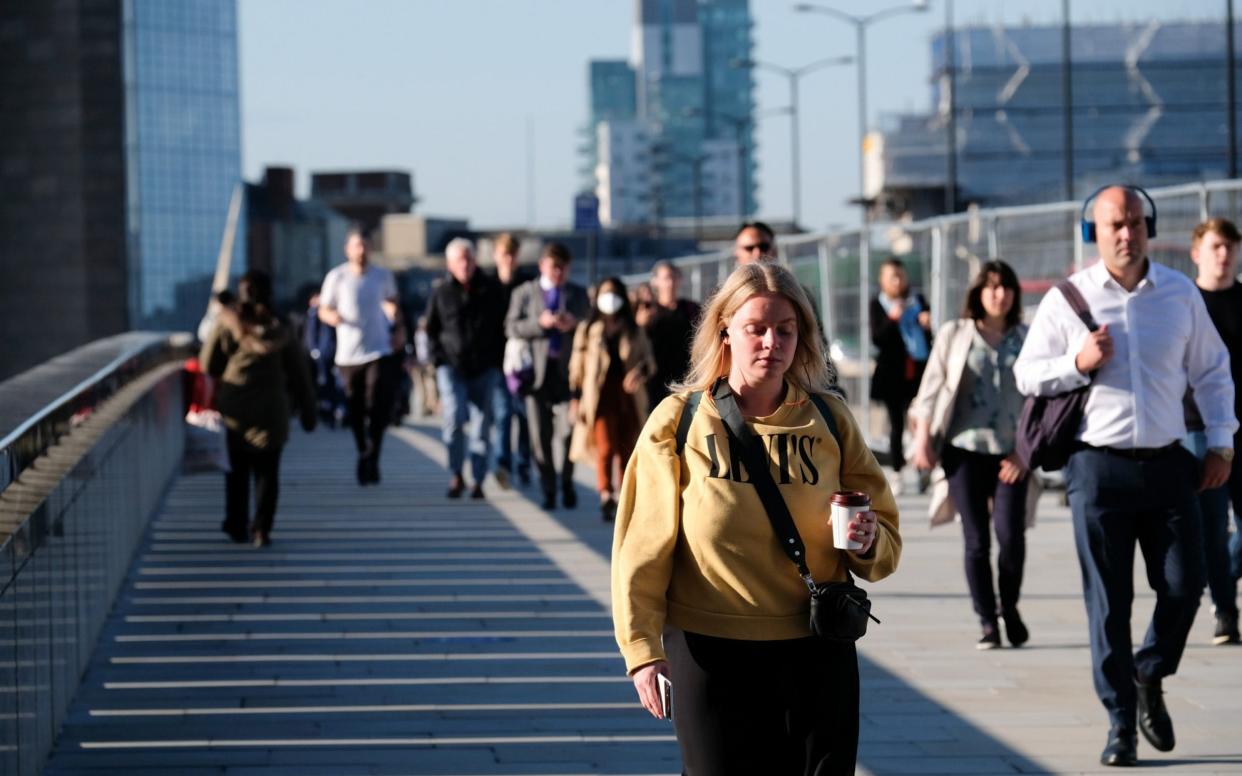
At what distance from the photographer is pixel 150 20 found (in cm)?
13150

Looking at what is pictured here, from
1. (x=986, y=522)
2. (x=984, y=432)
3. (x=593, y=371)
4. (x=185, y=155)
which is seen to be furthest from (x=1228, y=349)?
(x=185, y=155)

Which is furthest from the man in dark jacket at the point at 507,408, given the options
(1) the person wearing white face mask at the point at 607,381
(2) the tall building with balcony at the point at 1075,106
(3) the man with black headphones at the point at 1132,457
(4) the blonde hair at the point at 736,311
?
(2) the tall building with balcony at the point at 1075,106

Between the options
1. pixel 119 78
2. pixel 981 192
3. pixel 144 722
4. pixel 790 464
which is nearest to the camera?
pixel 790 464

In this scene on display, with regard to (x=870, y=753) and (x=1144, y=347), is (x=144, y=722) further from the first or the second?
(x=1144, y=347)

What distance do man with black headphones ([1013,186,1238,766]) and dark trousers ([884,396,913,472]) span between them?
951 centimetres

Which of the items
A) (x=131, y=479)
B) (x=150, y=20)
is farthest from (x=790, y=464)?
(x=150, y=20)

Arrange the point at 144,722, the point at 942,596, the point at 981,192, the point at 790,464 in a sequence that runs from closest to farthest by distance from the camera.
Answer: the point at 790,464, the point at 144,722, the point at 942,596, the point at 981,192

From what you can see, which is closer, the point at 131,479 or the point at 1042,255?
the point at 131,479

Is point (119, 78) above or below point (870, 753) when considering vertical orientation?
above

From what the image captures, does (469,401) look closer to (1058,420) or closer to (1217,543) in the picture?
(1217,543)

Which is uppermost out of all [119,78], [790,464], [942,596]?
[119,78]

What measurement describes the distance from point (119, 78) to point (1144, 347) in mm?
35005

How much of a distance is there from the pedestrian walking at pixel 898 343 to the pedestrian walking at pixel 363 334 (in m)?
3.76

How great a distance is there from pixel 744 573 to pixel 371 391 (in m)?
12.8
